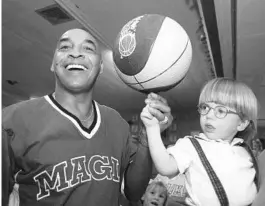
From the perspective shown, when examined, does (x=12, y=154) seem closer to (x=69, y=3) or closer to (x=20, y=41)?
(x=69, y=3)

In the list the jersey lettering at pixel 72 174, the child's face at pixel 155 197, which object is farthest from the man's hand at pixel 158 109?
the child's face at pixel 155 197

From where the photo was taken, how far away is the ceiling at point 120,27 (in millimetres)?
2832

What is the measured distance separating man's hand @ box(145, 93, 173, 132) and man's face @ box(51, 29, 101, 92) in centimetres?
33

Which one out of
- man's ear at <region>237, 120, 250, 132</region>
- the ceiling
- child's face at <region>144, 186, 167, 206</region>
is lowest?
child's face at <region>144, 186, 167, 206</region>

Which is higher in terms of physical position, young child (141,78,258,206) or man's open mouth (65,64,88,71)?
man's open mouth (65,64,88,71)

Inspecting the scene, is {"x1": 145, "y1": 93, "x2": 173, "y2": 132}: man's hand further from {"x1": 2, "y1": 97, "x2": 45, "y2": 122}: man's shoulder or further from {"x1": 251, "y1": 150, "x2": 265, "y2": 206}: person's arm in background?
{"x1": 2, "y1": 97, "x2": 45, "y2": 122}: man's shoulder

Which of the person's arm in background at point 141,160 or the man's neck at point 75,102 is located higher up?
the man's neck at point 75,102

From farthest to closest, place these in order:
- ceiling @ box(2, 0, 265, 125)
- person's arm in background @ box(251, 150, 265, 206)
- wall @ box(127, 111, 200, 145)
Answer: wall @ box(127, 111, 200, 145) → ceiling @ box(2, 0, 265, 125) → person's arm in background @ box(251, 150, 265, 206)

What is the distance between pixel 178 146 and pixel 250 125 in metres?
0.35

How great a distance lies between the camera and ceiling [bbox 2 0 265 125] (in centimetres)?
283

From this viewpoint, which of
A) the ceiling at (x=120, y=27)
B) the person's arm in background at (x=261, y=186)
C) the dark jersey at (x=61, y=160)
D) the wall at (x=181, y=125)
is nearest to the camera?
the person's arm in background at (x=261, y=186)

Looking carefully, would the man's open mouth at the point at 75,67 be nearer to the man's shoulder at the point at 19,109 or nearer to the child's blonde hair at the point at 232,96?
the man's shoulder at the point at 19,109

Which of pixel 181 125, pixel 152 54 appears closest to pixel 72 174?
pixel 152 54

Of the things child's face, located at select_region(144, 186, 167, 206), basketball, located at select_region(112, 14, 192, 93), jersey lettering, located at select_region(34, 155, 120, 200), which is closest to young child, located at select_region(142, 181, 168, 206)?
child's face, located at select_region(144, 186, 167, 206)
